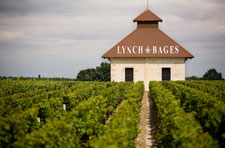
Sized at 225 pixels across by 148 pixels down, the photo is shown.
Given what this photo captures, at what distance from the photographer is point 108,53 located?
26703 millimetres

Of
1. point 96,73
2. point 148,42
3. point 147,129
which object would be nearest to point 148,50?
point 148,42

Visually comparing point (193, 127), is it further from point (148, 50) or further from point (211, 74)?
point (211, 74)

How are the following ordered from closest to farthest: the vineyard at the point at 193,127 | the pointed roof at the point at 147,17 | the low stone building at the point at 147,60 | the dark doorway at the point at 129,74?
the vineyard at the point at 193,127
the low stone building at the point at 147,60
the dark doorway at the point at 129,74
the pointed roof at the point at 147,17

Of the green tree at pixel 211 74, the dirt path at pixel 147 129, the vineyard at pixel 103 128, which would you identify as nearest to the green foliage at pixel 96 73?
the green tree at pixel 211 74

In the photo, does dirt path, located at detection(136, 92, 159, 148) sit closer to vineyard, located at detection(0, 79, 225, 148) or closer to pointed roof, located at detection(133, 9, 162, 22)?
vineyard, located at detection(0, 79, 225, 148)

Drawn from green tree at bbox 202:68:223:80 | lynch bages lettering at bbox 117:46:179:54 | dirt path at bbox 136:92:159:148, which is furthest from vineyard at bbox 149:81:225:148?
green tree at bbox 202:68:223:80

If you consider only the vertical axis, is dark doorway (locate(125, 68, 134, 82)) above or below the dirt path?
above

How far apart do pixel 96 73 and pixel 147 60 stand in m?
10.1

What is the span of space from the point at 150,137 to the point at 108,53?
17671 millimetres

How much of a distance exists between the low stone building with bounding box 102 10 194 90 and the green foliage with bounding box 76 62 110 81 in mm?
7868

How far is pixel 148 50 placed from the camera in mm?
26578

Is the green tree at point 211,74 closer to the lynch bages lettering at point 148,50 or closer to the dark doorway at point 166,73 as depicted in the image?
the dark doorway at point 166,73

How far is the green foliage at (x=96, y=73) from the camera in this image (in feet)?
114

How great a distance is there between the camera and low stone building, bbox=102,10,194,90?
26391mm
